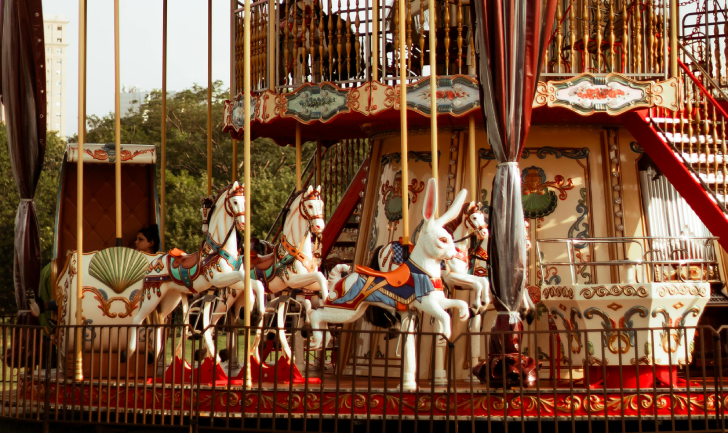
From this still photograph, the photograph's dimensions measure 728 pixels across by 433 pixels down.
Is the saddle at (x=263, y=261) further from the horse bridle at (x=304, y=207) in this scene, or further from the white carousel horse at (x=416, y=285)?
the white carousel horse at (x=416, y=285)

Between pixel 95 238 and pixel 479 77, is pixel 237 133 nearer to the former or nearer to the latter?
pixel 95 238

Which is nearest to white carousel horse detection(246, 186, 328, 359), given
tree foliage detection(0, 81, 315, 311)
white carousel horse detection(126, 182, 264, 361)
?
white carousel horse detection(126, 182, 264, 361)

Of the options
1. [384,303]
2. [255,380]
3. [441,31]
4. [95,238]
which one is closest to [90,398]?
[255,380]

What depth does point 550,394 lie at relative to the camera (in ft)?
36.3

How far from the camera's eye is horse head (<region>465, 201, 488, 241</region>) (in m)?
12.8

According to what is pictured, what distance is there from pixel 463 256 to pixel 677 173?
2.94 metres

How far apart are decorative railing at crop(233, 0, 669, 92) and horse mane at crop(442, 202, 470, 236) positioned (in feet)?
5.71

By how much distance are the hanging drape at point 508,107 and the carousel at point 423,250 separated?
2 centimetres

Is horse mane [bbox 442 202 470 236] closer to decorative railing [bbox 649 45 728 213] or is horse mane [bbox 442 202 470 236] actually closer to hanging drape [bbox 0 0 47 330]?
decorative railing [bbox 649 45 728 213]

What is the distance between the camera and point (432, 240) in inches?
469

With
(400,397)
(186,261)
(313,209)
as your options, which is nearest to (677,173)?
(313,209)

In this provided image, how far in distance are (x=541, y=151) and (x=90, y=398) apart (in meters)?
6.70

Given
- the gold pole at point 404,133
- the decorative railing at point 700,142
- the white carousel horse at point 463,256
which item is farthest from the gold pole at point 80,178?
the decorative railing at point 700,142

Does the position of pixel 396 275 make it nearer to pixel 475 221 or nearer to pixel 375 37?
pixel 475 221
